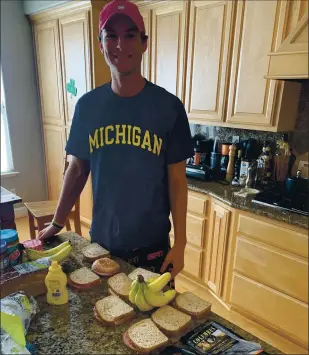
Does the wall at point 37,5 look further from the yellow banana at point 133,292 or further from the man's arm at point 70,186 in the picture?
the yellow banana at point 133,292

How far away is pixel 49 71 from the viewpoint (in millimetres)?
2631

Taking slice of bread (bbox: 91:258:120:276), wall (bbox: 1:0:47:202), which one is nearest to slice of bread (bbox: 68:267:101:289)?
slice of bread (bbox: 91:258:120:276)

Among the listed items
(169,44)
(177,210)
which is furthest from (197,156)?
(177,210)

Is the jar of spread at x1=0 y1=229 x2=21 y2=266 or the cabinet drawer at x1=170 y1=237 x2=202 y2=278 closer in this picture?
the jar of spread at x1=0 y1=229 x2=21 y2=266

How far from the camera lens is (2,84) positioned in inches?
106

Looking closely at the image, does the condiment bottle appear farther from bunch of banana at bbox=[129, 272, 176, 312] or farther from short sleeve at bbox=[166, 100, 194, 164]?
bunch of banana at bbox=[129, 272, 176, 312]

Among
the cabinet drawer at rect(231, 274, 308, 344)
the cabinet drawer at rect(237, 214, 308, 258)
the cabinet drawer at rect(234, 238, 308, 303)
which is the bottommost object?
the cabinet drawer at rect(231, 274, 308, 344)

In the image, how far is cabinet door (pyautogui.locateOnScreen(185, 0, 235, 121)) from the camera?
1.68 meters

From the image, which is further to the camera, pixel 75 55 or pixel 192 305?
pixel 75 55

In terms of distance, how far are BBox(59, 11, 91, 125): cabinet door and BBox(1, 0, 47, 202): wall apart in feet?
1.77

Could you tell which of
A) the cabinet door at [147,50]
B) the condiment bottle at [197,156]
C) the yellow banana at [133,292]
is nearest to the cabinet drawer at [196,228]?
the condiment bottle at [197,156]

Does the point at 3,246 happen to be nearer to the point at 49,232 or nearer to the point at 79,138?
the point at 49,232

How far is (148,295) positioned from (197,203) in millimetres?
1181

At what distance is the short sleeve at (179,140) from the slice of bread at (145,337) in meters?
0.46
